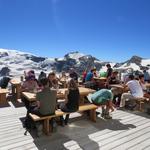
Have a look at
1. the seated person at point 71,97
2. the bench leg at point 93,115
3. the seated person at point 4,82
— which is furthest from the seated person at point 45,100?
the seated person at point 4,82

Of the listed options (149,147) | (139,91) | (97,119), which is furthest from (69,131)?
(139,91)

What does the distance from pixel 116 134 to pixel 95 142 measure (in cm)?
82

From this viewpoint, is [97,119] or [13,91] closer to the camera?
[97,119]

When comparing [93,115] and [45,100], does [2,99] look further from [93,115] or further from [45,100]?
[45,100]

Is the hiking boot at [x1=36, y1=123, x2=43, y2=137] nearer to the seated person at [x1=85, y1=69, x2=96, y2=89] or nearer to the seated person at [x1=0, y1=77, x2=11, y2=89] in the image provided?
the seated person at [x1=0, y1=77, x2=11, y2=89]

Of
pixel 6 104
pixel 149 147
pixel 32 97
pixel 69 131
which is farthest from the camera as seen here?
pixel 6 104

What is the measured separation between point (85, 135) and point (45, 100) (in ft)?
4.59

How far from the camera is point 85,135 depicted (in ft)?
19.7

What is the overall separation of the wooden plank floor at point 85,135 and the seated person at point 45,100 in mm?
626

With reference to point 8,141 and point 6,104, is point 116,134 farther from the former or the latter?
point 6,104

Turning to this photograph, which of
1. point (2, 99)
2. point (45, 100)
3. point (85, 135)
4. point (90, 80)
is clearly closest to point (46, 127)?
point (45, 100)

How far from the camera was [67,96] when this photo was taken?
6402mm

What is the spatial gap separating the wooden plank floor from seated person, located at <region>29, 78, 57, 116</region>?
2.06 feet

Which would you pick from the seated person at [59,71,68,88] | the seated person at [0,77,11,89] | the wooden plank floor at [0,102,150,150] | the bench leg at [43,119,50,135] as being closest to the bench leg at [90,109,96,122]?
the wooden plank floor at [0,102,150,150]
